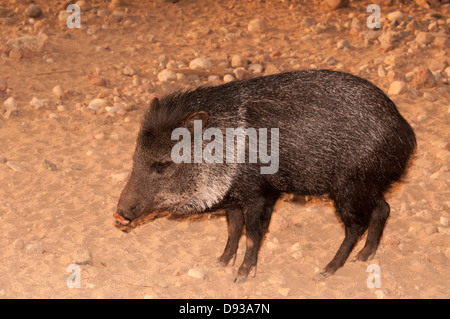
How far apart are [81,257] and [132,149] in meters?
1.51

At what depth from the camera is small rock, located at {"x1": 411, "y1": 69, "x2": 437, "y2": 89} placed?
5902 millimetres

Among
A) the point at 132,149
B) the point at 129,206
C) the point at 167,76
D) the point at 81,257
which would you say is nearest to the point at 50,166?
the point at 132,149

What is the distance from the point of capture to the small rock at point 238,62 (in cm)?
632

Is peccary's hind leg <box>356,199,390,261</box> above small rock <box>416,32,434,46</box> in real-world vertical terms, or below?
above

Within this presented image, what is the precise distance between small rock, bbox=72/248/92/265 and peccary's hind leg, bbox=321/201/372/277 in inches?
56.9

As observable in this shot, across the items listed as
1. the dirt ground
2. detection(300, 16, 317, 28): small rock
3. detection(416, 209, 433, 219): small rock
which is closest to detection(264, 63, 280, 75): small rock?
the dirt ground

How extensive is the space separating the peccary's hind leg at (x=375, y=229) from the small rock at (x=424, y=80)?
2327 mm

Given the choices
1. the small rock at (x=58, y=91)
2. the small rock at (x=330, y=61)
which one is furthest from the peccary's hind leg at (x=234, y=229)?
the small rock at (x=330, y=61)

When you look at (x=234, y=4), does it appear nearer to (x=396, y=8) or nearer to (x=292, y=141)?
(x=396, y=8)

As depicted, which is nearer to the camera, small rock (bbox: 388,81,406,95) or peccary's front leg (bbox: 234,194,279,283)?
peccary's front leg (bbox: 234,194,279,283)

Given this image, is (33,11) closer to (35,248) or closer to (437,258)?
(35,248)

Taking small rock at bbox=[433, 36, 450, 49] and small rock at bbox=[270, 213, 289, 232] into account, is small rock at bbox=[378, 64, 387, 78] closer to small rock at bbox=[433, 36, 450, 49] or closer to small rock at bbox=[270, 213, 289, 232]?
small rock at bbox=[433, 36, 450, 49]

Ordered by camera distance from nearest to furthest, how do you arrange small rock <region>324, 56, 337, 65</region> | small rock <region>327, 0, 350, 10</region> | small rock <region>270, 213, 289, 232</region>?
small rock <region>270, 213, 289, 232</region>, small rock <region>324, 56, 337, 65</region>, small rock <region>327, 0, 350, 10</region>
